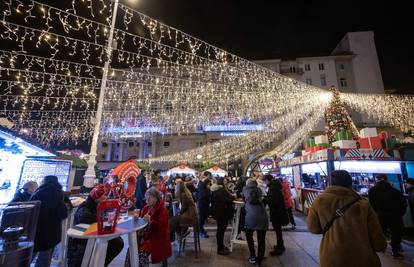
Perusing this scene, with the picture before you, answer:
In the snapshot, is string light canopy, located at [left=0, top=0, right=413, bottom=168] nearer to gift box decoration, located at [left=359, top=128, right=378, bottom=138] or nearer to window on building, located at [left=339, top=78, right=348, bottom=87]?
gift box decoration, located at [left=359, top=128, right=378, bottom=138]

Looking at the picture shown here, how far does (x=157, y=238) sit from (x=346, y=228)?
9.31 ft

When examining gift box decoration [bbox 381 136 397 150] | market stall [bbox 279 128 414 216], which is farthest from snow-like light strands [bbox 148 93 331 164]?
gift box decoration [bbox 381 136 397 150]

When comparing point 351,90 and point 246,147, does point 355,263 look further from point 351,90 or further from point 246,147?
point 351,90

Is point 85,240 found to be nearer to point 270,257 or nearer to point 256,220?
point 256,220

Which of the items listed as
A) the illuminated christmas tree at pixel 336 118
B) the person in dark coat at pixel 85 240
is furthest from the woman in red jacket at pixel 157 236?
the illuminated christmas tree at pixel 336 118

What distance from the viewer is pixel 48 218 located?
3367 millimetres

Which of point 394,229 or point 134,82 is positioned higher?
point 134,82

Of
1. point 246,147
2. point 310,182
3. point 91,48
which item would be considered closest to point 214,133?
point 246,147

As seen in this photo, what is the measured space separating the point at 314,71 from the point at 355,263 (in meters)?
35.3

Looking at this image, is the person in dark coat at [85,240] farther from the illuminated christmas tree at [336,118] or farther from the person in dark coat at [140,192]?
the illuminated christmas tree at [336,118]

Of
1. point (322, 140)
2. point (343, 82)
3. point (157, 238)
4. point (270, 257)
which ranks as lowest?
point (270, 257)

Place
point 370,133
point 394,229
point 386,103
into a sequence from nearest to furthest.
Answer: point 394,229 < point 370,133 < point 386,103

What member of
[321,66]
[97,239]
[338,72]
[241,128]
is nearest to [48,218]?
[97,239]

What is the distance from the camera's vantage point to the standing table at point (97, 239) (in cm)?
275
